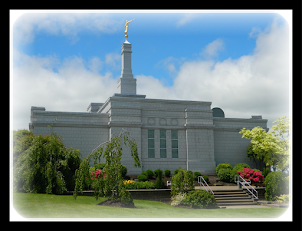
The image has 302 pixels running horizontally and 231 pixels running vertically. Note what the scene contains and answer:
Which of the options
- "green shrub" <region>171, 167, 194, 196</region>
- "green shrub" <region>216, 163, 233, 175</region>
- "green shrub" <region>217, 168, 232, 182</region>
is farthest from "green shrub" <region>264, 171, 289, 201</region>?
"green shrub" <region>216, 163, 233, 175</region>

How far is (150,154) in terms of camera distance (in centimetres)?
2636

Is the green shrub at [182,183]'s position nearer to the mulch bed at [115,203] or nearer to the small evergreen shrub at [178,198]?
the small evergreen shrub at [178,198]

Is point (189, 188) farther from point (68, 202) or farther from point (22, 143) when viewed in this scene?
point (22, 143)

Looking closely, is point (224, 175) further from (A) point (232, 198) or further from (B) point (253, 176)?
(A) point (232, 198)

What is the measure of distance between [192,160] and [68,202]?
1470 cm

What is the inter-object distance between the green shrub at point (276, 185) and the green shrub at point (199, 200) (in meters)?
4.90

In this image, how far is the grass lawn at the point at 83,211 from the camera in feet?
38.2

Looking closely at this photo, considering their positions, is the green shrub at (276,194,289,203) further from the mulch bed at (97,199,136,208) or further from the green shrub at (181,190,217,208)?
the mulch bed at (97,199,136,208)

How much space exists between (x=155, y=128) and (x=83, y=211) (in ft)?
49.0

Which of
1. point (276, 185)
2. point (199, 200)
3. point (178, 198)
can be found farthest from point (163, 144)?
point (199, 200)

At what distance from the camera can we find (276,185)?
1859 cm

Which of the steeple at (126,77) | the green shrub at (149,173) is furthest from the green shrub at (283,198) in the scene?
the steeple at (126,77)

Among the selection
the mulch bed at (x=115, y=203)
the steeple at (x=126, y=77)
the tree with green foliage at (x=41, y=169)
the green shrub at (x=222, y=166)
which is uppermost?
the steeple at (x=126, y=77)
